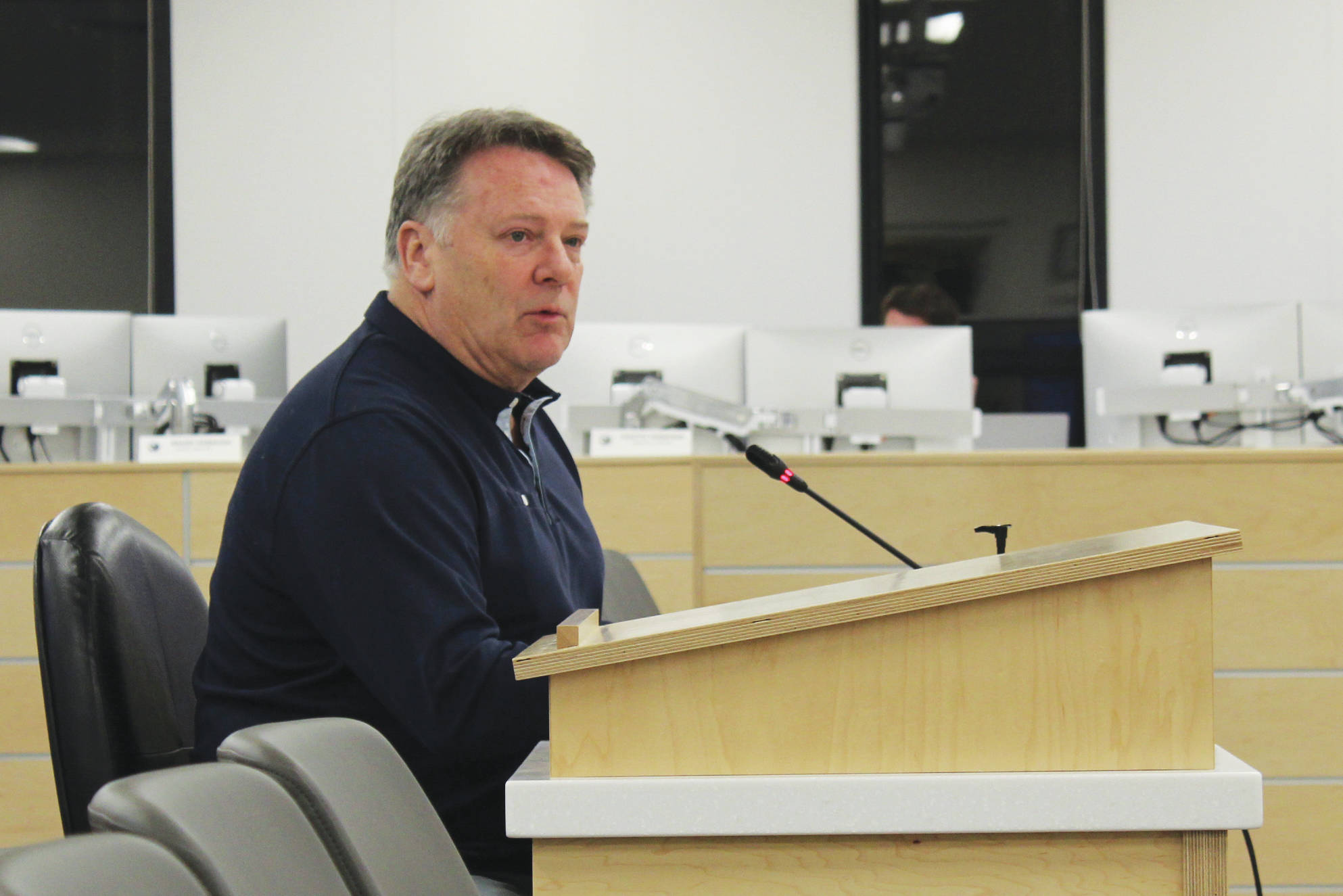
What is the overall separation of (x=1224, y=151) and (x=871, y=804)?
4784mm

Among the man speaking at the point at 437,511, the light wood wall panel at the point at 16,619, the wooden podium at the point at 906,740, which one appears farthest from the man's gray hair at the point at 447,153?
the light wood wall panel at the point at 16,619

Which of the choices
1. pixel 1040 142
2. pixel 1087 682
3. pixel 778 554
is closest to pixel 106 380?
pixel 778 554

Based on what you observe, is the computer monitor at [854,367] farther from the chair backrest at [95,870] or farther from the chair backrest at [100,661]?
the chair backrest at [95,870]

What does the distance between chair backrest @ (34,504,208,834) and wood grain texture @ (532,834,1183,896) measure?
0.52 m

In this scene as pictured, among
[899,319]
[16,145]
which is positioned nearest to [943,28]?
[899,319]

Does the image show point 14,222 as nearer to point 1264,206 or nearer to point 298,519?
point 298,519

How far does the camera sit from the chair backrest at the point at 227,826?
44 centimetres

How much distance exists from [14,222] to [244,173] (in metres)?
0.90

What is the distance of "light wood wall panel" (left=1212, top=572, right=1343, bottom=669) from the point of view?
97.4 inches

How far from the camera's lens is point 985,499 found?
103 inches

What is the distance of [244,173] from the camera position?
5055 mm

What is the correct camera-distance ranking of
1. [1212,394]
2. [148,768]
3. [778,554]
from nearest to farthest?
[148,768] < [778,554] < [1212,394]

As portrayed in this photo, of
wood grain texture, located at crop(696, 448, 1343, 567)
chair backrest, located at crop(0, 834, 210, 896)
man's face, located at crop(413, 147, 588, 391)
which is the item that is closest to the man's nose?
man's face, located at crop(413, 147, 588, 391)

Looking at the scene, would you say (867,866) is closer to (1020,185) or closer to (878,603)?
(878,603)
